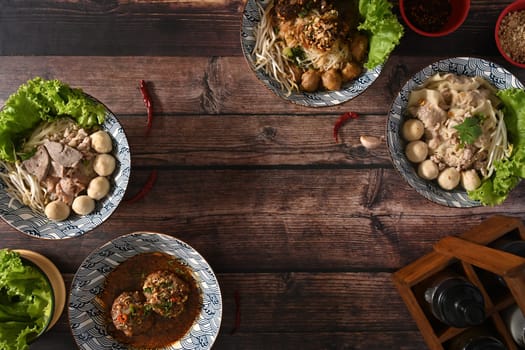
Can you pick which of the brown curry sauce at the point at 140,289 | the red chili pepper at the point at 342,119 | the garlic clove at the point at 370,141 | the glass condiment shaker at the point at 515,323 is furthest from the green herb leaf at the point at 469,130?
the brown curry sauce at the point at 140,289

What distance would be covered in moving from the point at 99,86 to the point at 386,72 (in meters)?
1.42

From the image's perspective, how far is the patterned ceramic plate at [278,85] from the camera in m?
2.26

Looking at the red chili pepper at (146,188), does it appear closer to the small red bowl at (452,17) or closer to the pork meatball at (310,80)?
the pork meatball at (310,80)

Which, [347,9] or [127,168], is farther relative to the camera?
[347,9]

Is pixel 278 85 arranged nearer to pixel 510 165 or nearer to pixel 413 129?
pixel 413 129

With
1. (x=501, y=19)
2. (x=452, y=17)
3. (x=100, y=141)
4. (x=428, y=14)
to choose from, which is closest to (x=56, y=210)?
(x=100, y=141)

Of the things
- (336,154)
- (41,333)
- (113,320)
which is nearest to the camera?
(41,333)

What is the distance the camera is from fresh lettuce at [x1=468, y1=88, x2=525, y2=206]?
2.19 metres

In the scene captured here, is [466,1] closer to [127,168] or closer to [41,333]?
[127,168]

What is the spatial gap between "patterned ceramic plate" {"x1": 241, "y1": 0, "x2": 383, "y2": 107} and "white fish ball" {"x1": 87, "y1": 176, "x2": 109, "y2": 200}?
0.85 metres

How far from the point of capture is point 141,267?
2357 millimetres

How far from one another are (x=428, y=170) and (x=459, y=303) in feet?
2.05

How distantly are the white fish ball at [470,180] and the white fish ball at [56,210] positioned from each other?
1811 mm

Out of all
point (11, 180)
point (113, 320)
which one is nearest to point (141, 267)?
point (113, 320)
